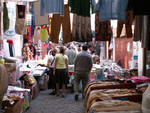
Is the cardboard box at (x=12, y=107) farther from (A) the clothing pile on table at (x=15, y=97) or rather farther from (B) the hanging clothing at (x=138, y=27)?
(B) the hanging clothing at (x=138, y=27)

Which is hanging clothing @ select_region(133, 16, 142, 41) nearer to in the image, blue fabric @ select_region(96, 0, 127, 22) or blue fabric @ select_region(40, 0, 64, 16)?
blue fabric @ select_region(96, 0, 127, 22)

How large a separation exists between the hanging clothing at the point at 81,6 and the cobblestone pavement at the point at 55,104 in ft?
9.98

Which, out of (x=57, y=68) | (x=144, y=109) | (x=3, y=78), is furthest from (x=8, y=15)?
(x=144, y=109)

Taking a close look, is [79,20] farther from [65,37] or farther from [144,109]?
Result: [144,109]

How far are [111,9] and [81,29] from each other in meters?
1.35

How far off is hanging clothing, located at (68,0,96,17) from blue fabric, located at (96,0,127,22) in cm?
32

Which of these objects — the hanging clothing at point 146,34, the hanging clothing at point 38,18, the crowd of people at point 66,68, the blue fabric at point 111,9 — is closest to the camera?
the hanging clothing at point 146,34

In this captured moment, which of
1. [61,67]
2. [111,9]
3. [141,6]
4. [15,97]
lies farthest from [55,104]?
[141,6]

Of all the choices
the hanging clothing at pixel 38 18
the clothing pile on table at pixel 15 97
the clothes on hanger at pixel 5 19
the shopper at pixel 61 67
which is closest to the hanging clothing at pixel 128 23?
the hanging clothing at pixel 38 18

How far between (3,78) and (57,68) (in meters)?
3.73

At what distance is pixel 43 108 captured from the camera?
6.70 meters

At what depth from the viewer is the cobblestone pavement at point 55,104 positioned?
6426 millimetres

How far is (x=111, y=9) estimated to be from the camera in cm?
451

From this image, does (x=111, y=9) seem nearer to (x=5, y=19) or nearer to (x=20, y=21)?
(x=20, y=21)
